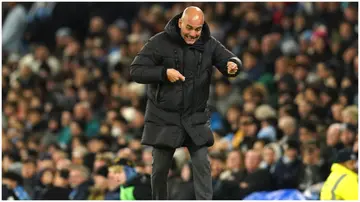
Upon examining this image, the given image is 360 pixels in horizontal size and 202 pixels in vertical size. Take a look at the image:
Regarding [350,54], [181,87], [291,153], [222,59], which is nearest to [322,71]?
[350,54]

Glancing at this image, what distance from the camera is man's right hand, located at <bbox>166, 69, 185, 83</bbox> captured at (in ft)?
29.0

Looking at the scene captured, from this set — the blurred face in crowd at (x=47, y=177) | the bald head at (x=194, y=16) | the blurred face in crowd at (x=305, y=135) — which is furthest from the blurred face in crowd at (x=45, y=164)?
the bald head at (x=194, y=16)

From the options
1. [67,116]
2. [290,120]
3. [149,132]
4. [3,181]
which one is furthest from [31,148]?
[149,132]

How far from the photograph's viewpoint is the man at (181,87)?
9000 mm

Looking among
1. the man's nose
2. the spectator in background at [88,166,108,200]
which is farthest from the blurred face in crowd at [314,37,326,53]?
the man's nose

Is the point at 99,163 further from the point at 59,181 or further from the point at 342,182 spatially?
the point at 342,182

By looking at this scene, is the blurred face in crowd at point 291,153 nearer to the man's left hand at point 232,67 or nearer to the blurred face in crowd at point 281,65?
the blurred face in crowd at point 281,65

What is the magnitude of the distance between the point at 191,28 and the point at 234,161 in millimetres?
4863

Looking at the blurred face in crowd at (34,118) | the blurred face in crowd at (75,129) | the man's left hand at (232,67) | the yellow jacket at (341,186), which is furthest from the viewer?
the blurred face in crowd at (34,118)

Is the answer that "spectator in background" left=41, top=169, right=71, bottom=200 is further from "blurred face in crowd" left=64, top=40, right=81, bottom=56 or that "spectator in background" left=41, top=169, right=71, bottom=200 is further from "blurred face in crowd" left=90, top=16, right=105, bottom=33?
"blurred face in crowd" left=90, top=16, right=105, bottom=33

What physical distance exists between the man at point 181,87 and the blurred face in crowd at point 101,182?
141 inches

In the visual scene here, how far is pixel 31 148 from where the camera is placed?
55.1ft

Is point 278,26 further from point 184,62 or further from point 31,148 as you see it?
point 184,62

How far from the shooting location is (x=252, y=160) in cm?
1326
